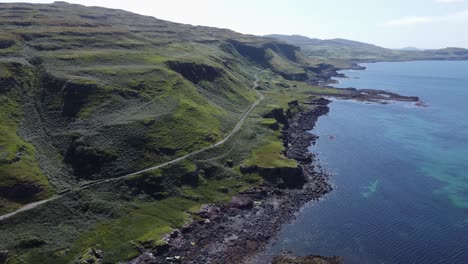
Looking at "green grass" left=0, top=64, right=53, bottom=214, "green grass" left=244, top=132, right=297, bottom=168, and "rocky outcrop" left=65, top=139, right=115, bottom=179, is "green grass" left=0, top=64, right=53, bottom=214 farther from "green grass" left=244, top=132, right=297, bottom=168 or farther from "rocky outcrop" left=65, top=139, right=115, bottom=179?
"green grass" left=244, top=132, right=297, bottom=168

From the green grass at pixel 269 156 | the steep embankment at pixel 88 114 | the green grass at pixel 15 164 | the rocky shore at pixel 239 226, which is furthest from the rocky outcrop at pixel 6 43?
the rocky shore at pixel 239 226

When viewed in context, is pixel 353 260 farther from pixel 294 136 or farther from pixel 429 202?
pixel 294 136

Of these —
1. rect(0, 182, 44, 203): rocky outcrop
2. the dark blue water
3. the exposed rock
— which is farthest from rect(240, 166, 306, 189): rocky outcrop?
the exposed rock

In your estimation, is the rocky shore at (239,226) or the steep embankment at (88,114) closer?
the rocky shore at (239,226)

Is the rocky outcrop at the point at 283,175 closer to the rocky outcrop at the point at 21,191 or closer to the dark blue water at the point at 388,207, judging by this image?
the dark blue water at the point at 388,207

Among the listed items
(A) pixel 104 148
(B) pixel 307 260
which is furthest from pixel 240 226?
(A) pixel 104 148

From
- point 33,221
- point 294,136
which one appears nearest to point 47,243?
point 33,221

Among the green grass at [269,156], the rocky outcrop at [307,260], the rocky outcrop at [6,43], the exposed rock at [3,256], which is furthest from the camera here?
the rocky outcrop at [6,43]
